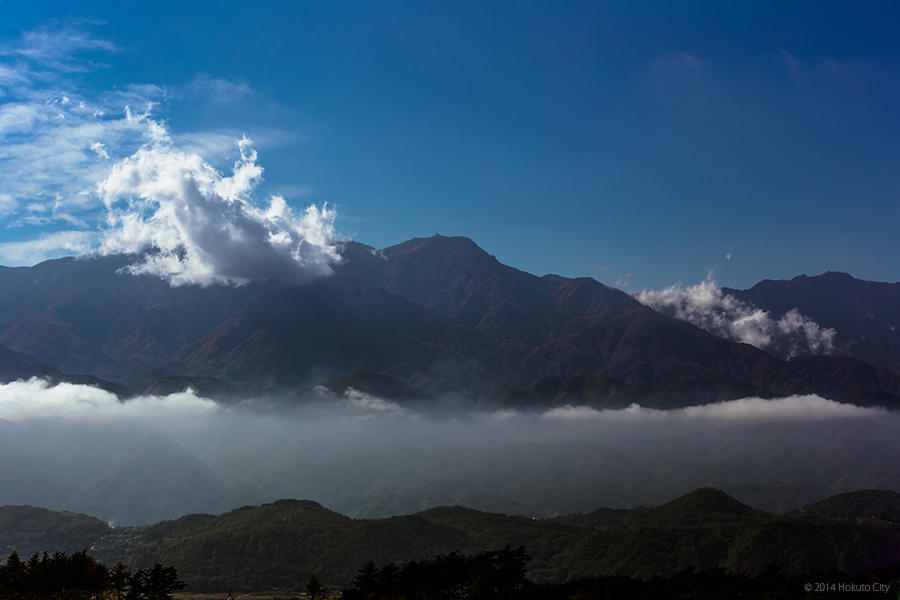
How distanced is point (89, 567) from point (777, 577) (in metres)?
117

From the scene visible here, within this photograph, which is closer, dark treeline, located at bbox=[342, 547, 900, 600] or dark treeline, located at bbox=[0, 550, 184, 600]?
dark treeline, located at bbox=[0, 550, 184, 600]

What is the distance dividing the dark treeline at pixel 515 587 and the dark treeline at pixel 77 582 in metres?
27.9

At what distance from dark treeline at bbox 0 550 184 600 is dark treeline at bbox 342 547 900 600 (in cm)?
2788

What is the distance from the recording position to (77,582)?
100125mm

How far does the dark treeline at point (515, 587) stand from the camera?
110375 millimetres

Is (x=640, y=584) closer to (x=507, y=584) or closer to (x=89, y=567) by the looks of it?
(x=507, y=584)

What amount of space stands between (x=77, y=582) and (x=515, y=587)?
213ft

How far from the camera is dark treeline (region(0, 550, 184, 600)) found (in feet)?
317

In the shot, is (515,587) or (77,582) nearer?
(77,582)

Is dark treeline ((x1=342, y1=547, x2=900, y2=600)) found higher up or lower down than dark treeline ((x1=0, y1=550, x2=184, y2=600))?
lower down

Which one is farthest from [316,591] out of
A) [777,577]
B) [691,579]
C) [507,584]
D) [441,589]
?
[777,577]

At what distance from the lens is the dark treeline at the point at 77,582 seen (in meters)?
96.8

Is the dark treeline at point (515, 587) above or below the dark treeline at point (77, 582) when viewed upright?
below

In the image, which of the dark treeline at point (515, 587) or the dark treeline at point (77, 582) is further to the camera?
the dark treeline at point (515, 587)
